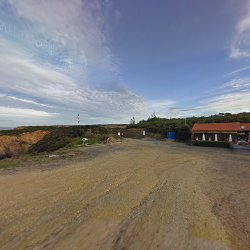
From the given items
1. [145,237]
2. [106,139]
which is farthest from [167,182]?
[106,139]

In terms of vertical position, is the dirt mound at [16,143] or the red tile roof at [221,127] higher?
the red tile roof at [221,127]

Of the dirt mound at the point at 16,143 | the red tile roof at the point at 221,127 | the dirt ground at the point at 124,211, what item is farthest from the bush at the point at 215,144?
the dirt mound at the point at 16,143

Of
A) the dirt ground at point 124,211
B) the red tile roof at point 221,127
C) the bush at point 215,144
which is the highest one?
the red tile roof at point 221,127

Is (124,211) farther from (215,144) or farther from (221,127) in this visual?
(221,127)

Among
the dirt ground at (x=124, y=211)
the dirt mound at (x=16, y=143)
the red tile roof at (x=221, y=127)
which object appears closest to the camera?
the dirt ground at (x=124, y=211)

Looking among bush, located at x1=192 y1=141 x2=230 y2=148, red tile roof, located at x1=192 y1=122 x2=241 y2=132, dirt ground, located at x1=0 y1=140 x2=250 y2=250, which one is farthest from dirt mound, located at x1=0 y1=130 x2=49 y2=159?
red tile roof, located at x1=192 y1=122 x2=241 y2=132

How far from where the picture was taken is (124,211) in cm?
753

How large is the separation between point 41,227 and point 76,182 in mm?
5071

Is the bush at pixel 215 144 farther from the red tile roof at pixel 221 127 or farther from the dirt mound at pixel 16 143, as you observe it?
the dirt mound at pixel 16 143

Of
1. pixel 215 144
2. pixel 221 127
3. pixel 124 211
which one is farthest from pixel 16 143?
pixel 124 211

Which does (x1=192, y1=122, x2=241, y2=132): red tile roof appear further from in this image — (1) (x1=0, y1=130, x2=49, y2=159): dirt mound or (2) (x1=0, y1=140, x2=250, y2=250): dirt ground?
(1) (x1=0, y1=130, x2=49, y2=159): dirt mound

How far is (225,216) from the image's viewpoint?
7359 mm

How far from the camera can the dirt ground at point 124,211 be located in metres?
5.65

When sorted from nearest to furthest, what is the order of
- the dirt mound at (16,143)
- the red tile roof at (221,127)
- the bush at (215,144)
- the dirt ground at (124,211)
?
1. the dirt ground at (124,211)
2. the bush at (215,144)
3. the dirt mound at (16,143)
4. the red tile roof at (221,127)
